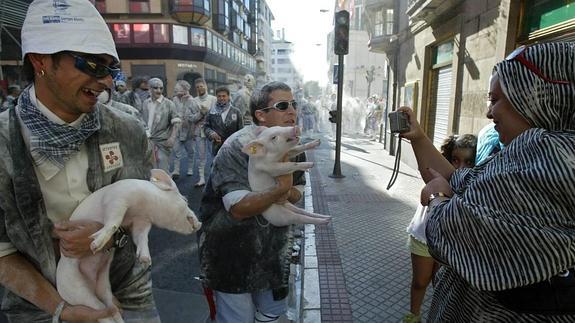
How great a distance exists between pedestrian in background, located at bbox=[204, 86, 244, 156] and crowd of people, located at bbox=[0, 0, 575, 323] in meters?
4.27

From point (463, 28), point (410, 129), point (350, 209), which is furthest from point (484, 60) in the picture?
point (410, 129)

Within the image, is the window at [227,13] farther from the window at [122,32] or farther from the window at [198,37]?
the window at [122,32]

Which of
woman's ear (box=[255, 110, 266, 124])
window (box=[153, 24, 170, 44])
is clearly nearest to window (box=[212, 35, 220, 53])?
window (box=[153, 24, 170, 44])

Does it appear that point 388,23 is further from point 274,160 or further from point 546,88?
point 546,88

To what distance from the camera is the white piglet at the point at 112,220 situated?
4.36 ft

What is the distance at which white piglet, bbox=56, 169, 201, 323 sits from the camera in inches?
52.3

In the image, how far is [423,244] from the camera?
2773 mm

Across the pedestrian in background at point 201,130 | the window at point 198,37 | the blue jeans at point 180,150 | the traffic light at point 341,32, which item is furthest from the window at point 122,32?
the traffic light at point 341,32

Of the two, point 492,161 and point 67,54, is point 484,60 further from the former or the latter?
point 67,54

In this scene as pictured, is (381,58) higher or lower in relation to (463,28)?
higher

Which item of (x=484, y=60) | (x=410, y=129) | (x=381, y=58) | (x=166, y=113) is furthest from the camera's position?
(x=381, y=58)

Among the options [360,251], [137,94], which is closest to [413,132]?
[360,251]

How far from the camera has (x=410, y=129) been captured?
208 cm

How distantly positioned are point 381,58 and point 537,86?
160ft
